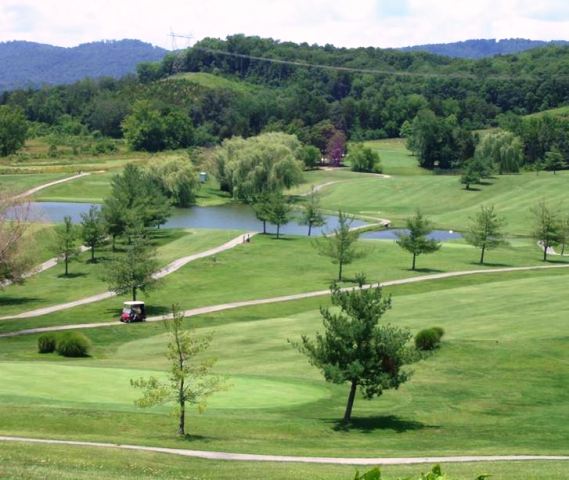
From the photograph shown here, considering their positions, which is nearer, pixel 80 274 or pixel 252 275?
pixel 252 275

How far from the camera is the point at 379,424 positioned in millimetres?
36719

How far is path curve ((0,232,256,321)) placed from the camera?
64.1 m

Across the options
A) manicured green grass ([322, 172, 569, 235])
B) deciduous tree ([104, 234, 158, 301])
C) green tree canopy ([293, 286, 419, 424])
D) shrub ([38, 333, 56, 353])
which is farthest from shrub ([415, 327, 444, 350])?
A: manicured green grass ([322, 172, 569, 235])

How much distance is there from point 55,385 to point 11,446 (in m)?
12.8

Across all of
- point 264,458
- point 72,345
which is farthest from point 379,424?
point 72,345

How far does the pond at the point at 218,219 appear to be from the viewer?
109800 millimetres

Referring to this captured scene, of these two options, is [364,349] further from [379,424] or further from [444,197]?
[444,197]

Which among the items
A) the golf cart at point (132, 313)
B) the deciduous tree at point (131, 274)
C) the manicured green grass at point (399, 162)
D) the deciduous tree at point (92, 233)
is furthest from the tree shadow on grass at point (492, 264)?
the manicured green grass at point (399, 162)

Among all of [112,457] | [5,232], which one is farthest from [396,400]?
[5,232]

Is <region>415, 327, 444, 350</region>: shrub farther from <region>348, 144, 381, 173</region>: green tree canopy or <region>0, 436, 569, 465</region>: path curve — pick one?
<region>348, 144, 381, 173</region>: green tree canopy

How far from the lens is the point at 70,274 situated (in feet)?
263

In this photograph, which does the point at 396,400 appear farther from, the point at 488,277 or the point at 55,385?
the point at 488,277

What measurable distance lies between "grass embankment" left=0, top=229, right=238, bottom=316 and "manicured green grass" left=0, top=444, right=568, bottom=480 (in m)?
41.0

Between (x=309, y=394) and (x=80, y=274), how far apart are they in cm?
4373
